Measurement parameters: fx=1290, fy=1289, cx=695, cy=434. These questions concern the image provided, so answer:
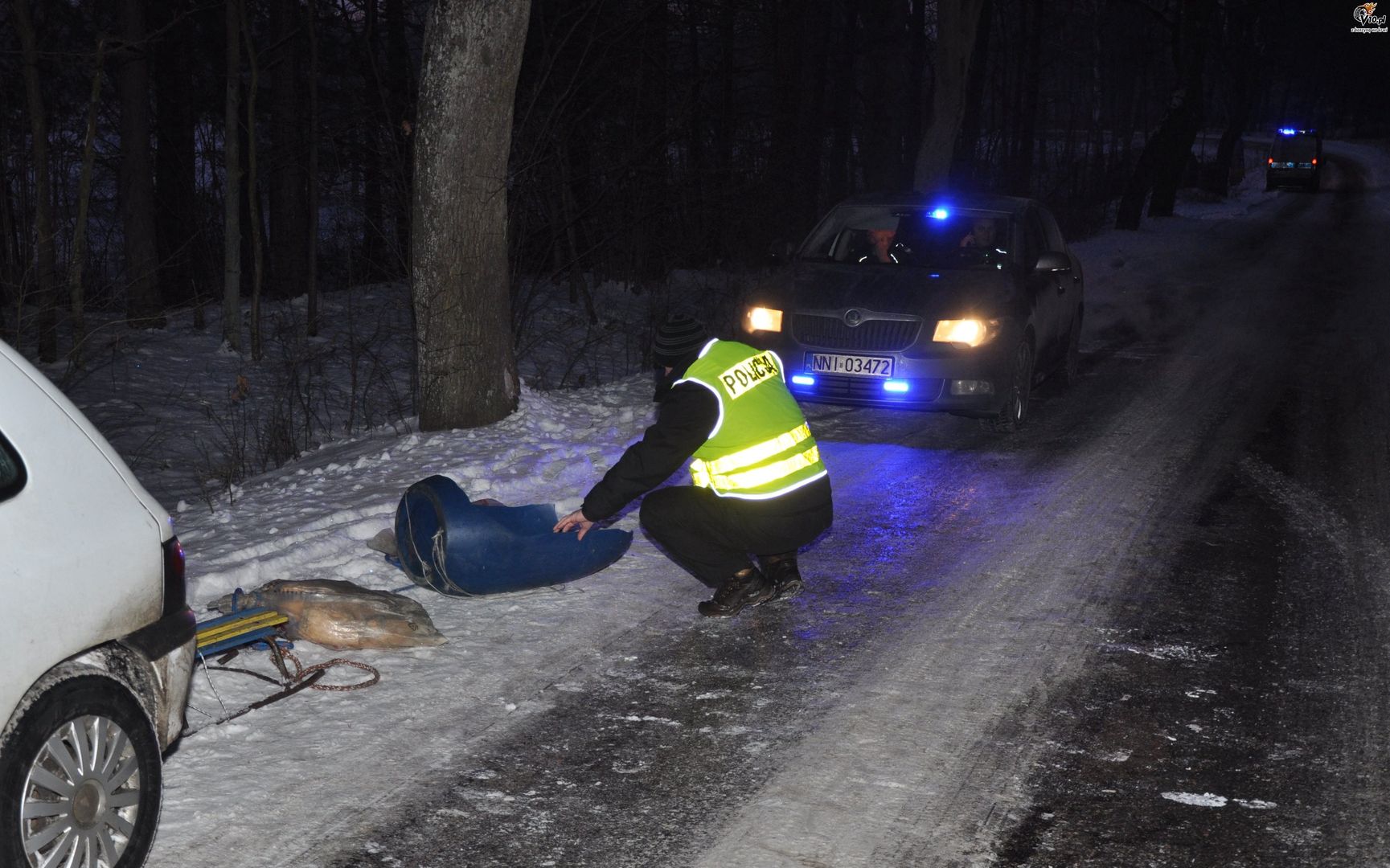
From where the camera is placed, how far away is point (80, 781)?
3.31 metres

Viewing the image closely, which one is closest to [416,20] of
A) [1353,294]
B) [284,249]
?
[284,249]

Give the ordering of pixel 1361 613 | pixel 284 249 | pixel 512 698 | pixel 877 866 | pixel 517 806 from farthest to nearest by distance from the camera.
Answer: pixel 284 249 < pixel 1361 613 < pixel 512 698 < pixel 517 806 < pixel 877 866

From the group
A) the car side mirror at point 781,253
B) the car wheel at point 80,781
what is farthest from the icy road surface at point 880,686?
the car side mirror at point 781,253

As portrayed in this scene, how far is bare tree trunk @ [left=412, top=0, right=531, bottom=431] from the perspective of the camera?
8.87 metres

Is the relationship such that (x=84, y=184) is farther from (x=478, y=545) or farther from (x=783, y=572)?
(x=783, y=572)

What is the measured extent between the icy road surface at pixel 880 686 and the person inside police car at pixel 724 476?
0.27m

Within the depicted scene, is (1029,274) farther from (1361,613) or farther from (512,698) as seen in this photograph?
(512,698)

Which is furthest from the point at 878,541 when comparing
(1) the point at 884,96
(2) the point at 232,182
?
(1) the point at 884,96

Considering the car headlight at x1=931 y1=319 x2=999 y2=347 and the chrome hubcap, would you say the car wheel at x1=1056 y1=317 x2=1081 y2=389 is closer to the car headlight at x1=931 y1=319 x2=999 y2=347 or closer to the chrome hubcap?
the car headlight at x1=931 y1=319 x2=999 y2=347

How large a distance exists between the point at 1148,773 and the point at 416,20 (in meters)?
23.7

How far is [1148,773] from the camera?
4301 millimetres

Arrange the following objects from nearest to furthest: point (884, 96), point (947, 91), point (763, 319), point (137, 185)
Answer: point (763, 319)
point (137, 185)
point (947, 91)
point (884, 96)

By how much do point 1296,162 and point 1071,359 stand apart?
140ft

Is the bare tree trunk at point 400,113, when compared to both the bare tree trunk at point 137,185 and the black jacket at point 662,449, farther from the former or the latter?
the black jacket at point 662,449
